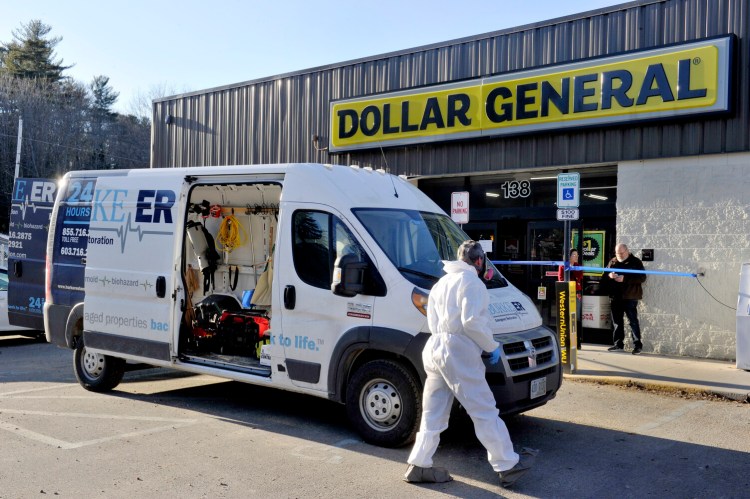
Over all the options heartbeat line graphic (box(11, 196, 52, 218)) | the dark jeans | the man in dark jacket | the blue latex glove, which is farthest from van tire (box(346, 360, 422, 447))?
heartbeat line graphic (box(11, 196, 52, 218))

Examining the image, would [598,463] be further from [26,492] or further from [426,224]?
[26,492]

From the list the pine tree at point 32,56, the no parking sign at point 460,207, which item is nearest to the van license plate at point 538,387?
the no parking sign at point 460,207

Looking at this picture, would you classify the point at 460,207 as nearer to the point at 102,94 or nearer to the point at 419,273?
the point at 419,273

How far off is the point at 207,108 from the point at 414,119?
702cm

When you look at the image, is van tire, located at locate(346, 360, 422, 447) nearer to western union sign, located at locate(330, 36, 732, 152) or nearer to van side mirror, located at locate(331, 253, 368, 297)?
van side mirror, located at locate(331, 253, 368, 297)

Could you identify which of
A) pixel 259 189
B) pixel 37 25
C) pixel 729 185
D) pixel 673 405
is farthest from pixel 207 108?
pixel 37 25

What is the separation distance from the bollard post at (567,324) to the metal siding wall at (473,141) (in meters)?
3.39

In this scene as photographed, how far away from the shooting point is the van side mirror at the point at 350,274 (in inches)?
243

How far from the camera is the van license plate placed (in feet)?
20.2

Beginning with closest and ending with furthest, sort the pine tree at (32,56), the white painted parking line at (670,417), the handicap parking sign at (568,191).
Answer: the white painted parking line at (670,417), the handicap parking sign at (568,191), the pine tree at (32,56)

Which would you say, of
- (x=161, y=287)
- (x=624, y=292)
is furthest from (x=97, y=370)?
(x=624, y=292)

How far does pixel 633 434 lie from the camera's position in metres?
6.96

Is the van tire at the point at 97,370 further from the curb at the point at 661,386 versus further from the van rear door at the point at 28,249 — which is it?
the curb at the point at 661,386

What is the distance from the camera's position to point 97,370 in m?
8.66
